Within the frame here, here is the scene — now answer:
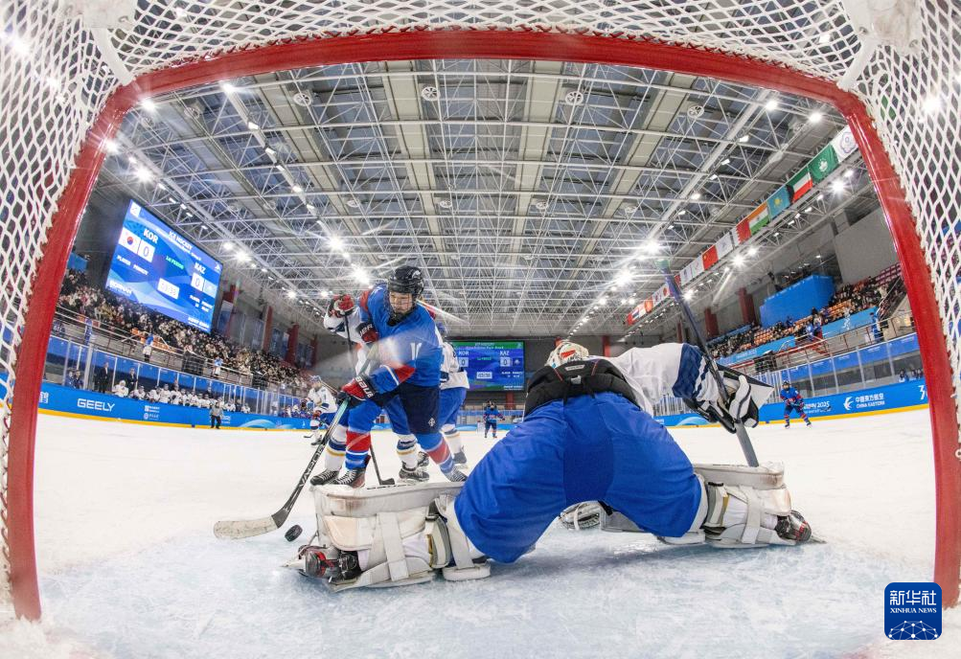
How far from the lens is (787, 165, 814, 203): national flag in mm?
9742

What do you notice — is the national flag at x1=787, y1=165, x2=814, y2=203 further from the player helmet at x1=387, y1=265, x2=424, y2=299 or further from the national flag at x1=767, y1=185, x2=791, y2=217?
the player helmet at x1=387, y1=265, x2=424, y2=299

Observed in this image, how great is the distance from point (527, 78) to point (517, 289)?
12.5 metres

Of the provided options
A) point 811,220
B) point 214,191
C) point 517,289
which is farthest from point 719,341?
point 214,191

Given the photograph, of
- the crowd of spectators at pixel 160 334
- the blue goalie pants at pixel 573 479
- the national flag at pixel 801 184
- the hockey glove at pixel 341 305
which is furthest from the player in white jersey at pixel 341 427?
the national flag at pixel 801 184

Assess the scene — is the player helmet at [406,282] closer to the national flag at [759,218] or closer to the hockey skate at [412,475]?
the hockey skate at [412,475]

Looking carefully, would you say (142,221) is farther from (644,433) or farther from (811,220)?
(811,220)

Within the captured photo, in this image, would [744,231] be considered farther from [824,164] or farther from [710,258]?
[824,164]

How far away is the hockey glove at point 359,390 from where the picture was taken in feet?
8.09

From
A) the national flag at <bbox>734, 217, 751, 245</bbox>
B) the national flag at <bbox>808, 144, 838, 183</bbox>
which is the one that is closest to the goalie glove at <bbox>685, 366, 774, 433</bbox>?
the national flag at <bbox>808, 144, 838, 183</bbox>

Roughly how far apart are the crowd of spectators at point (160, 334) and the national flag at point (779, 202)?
14.6m

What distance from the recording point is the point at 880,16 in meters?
1.05

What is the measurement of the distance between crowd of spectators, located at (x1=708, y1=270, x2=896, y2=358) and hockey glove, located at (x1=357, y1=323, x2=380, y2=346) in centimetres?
1399

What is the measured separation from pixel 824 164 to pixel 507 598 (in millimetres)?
11000

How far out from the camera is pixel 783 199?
10539 mm
